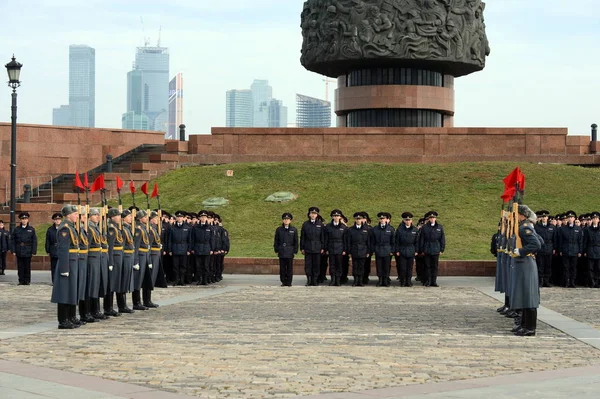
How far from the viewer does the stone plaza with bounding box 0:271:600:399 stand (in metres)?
9.17

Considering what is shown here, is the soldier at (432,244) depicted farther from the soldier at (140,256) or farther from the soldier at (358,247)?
the soldier at (140,256)

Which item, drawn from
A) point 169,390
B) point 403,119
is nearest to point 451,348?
point 169,390

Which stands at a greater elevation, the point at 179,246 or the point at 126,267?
the point at 179,246

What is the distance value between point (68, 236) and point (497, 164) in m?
23.3

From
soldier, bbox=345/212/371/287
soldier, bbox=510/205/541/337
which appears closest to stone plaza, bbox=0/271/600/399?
soldier, bbox=510/205/541/337

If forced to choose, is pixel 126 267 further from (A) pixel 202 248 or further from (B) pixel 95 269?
(A) pixel 202 248

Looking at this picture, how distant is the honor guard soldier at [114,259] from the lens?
15859mm

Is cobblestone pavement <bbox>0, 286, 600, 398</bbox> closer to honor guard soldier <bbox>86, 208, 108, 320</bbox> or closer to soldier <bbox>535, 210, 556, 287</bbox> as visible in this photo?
honor guard soldier <bbox>86, 208, 108, 320</bbox>

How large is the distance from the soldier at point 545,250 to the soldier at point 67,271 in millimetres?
11501

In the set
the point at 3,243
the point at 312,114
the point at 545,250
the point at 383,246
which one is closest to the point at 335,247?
the point at 383,246

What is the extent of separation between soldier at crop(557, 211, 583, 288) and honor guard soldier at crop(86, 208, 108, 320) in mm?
11254

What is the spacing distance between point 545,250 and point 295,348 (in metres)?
12.1

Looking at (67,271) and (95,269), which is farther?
(95,269)

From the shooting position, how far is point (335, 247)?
75.3 ft
